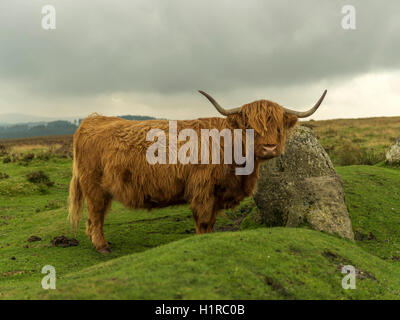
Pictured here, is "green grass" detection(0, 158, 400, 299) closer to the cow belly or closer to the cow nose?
the cow belly

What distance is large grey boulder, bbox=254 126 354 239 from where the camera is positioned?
235 inches

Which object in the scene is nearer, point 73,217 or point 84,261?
point 84,261

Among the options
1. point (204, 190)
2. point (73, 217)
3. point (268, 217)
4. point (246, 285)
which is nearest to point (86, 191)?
point (73, 217)

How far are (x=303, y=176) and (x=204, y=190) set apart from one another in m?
2.38

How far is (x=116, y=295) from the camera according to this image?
2.67 meters

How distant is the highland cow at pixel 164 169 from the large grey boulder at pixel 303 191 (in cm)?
122

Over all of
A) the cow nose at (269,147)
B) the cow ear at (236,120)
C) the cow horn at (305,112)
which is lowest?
the cow nose at (269,147)

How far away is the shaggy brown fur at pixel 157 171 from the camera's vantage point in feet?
17.3

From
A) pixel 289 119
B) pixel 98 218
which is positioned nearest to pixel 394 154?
pixel 289 119

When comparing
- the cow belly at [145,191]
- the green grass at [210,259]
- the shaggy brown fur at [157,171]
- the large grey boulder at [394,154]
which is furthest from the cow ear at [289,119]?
the large grey boulder at [394,154]

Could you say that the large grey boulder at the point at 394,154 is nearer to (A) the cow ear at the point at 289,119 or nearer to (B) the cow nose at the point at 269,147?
(A) the cow ear at the point at 289,119

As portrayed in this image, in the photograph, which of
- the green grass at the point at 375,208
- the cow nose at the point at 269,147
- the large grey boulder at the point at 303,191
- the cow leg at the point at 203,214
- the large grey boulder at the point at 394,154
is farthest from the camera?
the large grey boulder at the point at 394,154

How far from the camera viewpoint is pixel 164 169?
5695 millimetres
